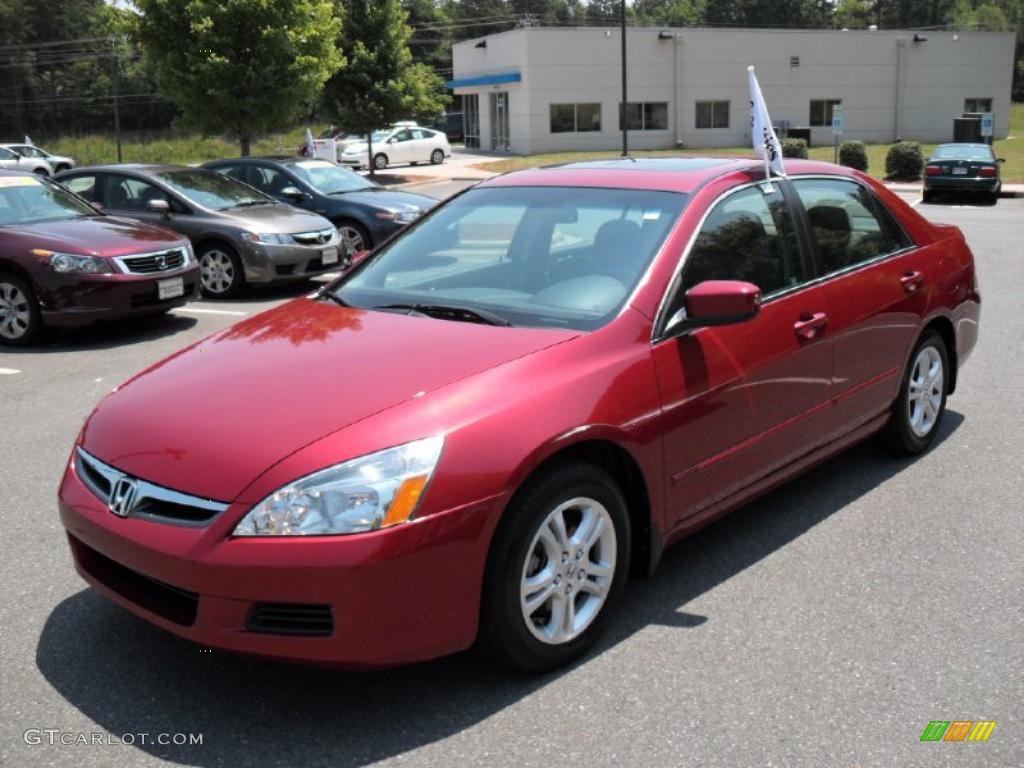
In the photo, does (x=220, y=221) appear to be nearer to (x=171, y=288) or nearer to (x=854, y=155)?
(x=171, y=288)

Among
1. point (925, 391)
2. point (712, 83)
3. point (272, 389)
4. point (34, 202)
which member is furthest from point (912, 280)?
point (712, 83)

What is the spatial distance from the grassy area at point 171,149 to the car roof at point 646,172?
4923cm

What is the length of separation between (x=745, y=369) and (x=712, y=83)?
46752mm

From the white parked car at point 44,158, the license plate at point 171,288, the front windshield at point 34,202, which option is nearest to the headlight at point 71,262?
the license plate at point 171,288

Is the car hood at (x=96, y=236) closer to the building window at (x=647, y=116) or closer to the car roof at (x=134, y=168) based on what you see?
the car roof at (x=134, y=168)

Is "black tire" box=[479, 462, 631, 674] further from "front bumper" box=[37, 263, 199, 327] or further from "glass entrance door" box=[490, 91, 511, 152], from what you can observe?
"glass entrance door" box=[490, 91, 511, 152]

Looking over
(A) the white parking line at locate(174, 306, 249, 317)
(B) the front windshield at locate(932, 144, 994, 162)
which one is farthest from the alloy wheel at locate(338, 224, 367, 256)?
(B) the front windshield at locate(932, 144, 994, 162)

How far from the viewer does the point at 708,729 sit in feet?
10.1

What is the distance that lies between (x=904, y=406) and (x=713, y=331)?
194 centimetres

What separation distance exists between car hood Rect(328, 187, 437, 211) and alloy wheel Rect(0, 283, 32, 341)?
5.63 m

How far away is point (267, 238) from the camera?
1150 cm

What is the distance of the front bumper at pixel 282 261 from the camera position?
1144cm

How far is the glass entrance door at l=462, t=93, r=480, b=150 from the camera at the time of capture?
5124 centimetres

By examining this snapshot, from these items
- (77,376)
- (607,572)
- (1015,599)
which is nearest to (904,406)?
(1015,599)
